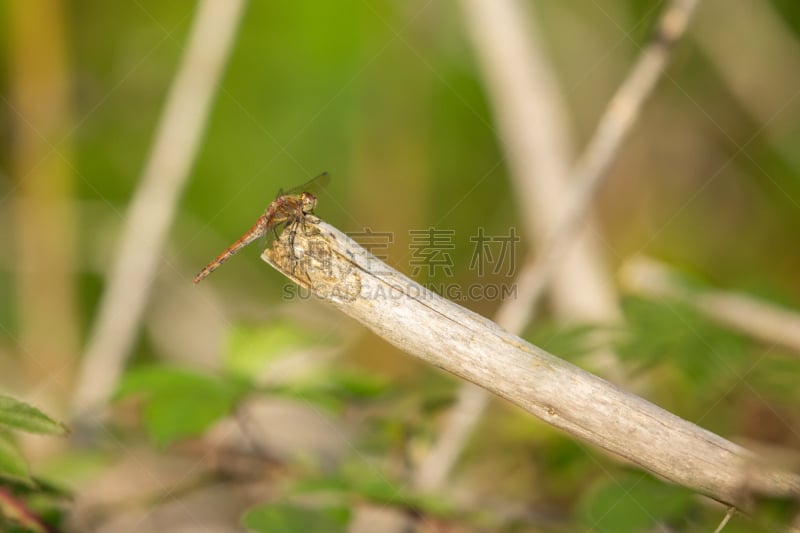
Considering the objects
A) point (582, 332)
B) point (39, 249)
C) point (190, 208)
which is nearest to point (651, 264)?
point (582, 332)

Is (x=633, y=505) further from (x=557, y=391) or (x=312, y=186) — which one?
(x=312, y=186)

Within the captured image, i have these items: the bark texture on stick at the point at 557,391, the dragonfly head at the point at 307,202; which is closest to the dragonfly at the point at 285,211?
the dragonfly head at the point at 307,202

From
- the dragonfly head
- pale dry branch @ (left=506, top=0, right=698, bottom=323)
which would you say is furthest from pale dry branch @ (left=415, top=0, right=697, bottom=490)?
the dragonfly head

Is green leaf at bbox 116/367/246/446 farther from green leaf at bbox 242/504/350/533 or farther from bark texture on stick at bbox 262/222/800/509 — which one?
bark texture on stick at bbox 262/222/800/509

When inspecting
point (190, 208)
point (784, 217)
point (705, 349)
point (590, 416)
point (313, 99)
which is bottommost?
point (590, 416)

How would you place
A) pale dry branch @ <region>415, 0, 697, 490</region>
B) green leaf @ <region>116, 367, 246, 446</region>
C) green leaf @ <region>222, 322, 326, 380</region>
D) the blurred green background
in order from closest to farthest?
1. green leaf @ <region>116, 367, 246, 446</region>
2. green leaf @ <region>222, 322, 326, 380</region>
3. pale dry branch @ <region>415, 0, 697, 490</region>
4. the blurred green background

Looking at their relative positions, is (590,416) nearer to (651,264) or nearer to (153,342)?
(651,264)
